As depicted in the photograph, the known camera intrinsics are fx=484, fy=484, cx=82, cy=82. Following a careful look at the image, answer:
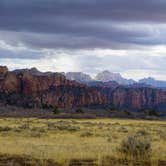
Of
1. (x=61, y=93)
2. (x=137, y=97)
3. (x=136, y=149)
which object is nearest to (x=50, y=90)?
(x=61, y=93)

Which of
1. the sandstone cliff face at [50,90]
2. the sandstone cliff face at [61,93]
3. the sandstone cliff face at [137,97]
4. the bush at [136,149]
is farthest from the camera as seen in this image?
the sandstone cliff face at [137,97]

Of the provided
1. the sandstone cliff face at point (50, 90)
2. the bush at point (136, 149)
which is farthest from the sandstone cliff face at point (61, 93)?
the bush at point (136, 149)

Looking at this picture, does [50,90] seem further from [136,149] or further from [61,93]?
[136,149]

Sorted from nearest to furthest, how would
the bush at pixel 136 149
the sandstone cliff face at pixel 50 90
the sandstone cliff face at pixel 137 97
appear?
the bush at pixel 136 149 → the sandstone cliff face at pixel 50 90 → the sandstone cliff face at pixel 137 97

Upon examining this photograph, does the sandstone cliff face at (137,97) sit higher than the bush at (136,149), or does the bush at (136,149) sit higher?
the bush at (136,149)

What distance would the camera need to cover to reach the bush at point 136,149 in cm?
1994

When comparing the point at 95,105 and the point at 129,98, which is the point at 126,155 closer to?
the point at 95,105

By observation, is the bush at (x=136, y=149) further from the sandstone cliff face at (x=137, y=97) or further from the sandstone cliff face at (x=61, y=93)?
the sandstone cliff face at (x=137, y=97)

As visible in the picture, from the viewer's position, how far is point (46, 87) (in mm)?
166375

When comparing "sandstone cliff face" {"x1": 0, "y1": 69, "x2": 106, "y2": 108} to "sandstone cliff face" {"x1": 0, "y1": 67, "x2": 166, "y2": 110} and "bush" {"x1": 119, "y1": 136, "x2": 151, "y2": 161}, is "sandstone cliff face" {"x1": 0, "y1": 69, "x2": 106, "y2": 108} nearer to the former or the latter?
"sandstone cliff face" {"x1": 0, "y1": 67, "x2": 166, "y2": 110}

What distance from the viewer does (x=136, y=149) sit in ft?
66.5

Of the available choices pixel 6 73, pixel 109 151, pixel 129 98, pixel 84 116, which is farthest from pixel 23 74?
pixel 109 151

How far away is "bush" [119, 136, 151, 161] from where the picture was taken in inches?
785

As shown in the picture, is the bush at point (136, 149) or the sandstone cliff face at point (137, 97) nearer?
the bush at point (136, 149)
